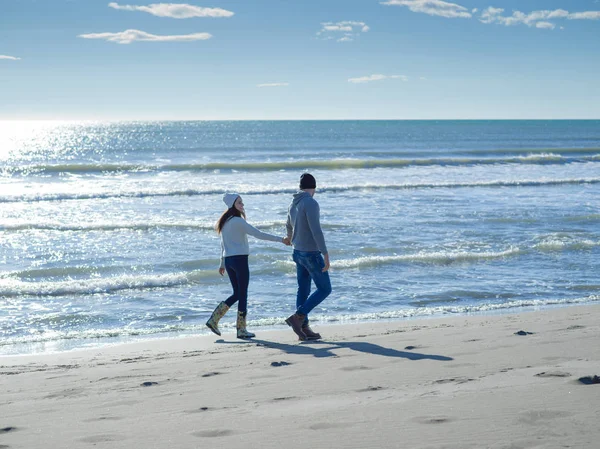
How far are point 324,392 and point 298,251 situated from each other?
260cm

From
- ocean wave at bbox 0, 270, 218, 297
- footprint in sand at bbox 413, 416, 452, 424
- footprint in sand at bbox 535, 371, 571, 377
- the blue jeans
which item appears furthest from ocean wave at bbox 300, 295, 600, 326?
footprint in sand at bbox 413, 416, 452, 424

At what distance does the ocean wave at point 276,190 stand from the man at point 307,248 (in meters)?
20.2

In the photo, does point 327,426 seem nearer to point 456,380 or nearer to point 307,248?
point 456,380

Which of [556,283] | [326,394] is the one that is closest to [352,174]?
[556,283]

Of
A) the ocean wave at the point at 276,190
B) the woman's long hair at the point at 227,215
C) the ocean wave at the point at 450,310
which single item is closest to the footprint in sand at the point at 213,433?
the woman's long hair at the point at 227,215

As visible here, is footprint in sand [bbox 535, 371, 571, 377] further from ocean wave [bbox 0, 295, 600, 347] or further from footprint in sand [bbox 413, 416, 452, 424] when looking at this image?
ocean wave [bbox 0, 295, 600, 347]

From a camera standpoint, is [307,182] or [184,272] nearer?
[307,182]

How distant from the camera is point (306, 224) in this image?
7.41 m

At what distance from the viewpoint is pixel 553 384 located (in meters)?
4.80

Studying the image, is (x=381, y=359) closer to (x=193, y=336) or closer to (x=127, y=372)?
(x=127, y=372)

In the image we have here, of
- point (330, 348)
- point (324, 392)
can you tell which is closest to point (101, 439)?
point (324, 392)

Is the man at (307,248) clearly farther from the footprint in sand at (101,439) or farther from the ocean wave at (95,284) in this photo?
the ocean wave at (95,284)

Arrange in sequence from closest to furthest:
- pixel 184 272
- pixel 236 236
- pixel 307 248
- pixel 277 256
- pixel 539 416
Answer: pixel 539 416 < pixel 307 248 < pixel 236 236 < pixel 184 272 < pixel 277 256

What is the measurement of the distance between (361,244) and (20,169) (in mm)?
35266
